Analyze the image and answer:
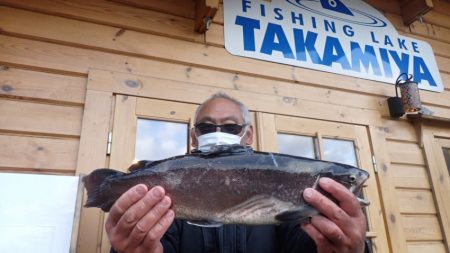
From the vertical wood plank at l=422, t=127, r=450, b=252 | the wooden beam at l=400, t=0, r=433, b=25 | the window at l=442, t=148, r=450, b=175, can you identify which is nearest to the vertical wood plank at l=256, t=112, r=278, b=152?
the vertical wood plank at l=422, t=127, r=450, b=252

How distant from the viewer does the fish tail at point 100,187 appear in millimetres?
1393

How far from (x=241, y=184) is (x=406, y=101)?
8.91 feet

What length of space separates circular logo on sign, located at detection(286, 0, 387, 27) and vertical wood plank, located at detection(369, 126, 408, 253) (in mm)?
1240

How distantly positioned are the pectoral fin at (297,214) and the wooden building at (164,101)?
1.32 metres

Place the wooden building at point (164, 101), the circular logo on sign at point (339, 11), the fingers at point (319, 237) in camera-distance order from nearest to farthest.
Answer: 1. the fingers at point (319, 237)
2. the wooden building at point (164, 101)
3. the circular logo on sign at point (339, 11)

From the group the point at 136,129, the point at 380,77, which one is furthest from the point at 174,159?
the point at 380,77

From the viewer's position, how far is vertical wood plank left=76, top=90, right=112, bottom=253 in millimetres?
2109

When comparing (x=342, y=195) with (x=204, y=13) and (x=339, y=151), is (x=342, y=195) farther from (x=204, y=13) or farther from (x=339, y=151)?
(x=204, y=13)

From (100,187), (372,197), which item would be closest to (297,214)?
(100,187)

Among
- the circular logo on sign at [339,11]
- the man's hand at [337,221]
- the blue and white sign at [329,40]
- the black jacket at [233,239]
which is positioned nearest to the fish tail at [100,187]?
the black jacket at [233,239]

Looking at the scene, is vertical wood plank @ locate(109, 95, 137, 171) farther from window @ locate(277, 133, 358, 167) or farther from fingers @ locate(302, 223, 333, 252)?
fingers @ locate(302, 223, 333, 252)

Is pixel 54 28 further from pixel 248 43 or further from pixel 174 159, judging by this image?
pixel 174 159

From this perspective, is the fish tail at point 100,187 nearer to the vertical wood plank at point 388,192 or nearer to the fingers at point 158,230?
the fingers at point 158,230

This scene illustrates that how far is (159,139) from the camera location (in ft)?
8.13
